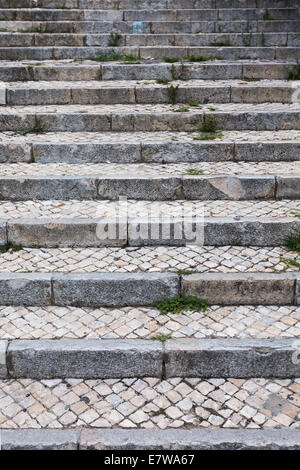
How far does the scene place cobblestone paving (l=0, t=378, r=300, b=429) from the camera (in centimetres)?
314

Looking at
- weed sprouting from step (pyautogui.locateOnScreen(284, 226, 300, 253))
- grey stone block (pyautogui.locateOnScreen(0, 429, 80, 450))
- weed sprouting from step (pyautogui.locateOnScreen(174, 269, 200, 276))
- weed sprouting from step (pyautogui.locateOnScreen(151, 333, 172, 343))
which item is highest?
weed sprouting from step (pyautogui.locateOnScreen(284, 226, 300, 253))

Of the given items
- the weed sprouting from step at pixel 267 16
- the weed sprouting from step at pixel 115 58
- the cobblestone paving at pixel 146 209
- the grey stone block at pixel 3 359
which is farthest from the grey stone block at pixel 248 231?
the weed sprouting from step at pixel 267 16

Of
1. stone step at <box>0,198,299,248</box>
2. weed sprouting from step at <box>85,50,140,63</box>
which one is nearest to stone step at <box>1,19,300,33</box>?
weed sprouting from step at <box>85,50,140,63</box>

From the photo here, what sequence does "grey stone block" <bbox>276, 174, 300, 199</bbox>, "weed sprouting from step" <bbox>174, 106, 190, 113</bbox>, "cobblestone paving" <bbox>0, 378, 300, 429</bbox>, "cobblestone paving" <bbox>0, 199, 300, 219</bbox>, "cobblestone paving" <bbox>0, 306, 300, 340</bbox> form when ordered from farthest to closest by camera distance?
"weed sprouting from step" <bbox>174, 106, 190, 113</bbox>
"grey stone block" <bbox>276, 174, 300, 199</bbox>
"cobblestone paving" <bbox>0, 199, 300, 219</bbox>
"cobblestone paving" <bbox>0, 306, 300, 340</bbox>
"cobblestone paving" <bbox>0, 378, 300, 429</bbox>

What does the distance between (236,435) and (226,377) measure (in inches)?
22.9

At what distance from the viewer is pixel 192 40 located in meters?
8.51

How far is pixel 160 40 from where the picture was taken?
8.55 meters

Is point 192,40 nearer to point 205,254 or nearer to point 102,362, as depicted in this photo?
point 205,254

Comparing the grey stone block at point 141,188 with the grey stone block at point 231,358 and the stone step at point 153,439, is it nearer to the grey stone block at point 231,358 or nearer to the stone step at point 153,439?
the grey stone block at point 231,358

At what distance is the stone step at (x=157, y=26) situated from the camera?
28.8 feet

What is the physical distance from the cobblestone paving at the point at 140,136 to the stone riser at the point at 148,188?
3.02ft

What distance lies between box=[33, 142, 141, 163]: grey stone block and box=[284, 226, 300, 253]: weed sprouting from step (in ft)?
7.14

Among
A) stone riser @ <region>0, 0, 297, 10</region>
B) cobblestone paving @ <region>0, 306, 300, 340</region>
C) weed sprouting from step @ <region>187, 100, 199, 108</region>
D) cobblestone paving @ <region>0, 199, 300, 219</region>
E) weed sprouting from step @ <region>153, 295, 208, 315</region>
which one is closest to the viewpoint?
cobblestone paving @ <region>0, 306, 300, 340</region>

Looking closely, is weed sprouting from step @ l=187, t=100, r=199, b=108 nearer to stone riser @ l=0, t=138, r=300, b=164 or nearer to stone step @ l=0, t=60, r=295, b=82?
stone step @ l=0, t=60, r=295, b=82
